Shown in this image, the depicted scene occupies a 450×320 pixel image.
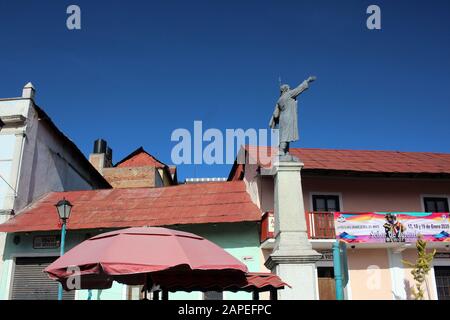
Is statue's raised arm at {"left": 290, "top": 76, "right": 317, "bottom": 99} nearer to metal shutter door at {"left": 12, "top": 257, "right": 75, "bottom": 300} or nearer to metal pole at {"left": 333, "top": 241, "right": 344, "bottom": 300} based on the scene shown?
metal pole at {"left": 333, "top": 241, "right": 344, "bottom": 300}

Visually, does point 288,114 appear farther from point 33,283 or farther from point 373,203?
point 33,283

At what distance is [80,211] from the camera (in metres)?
18.3

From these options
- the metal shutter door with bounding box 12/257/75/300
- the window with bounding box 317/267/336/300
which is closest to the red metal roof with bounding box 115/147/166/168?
the metal shutter door with bounding box 12/257/75/300

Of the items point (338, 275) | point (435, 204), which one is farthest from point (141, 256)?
point (435, 204)

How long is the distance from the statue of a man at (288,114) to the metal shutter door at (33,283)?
10.4 metres

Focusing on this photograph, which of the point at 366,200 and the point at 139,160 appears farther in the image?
the point at 139,160

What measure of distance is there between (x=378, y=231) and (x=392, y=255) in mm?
1759

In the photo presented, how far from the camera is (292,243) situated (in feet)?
30.4

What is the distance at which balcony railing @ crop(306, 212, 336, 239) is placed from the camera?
16844 mm

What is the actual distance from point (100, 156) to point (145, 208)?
60.0 ft

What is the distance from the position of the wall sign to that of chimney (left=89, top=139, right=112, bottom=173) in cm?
1769

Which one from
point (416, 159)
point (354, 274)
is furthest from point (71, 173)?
point (416, 159)

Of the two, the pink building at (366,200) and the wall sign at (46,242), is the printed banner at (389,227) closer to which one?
the pink building at (366,200)
